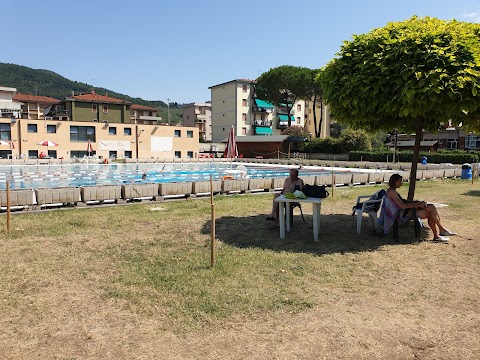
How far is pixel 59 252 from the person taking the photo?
6.87m

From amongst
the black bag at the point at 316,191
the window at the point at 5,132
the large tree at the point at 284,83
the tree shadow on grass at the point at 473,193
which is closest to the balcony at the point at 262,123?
the large tree at the point at 284,83

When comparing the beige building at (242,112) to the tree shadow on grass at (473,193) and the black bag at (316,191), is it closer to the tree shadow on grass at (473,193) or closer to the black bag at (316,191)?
A: the tree shadow on grass at (473,193)

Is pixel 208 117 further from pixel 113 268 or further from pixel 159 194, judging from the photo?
pixel 113 268

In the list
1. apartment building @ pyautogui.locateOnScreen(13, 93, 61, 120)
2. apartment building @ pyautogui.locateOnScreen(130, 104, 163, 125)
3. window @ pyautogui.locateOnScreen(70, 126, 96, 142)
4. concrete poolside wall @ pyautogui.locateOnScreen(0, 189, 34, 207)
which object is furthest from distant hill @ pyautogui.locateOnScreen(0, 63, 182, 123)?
concrete poolside wall @ pyautogui.locateOnScreen(0, 189, 34, 207)

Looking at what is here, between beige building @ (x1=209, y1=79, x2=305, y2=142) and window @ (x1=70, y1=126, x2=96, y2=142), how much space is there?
30853 mm

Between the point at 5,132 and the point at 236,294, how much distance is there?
Result: 49.8 meters

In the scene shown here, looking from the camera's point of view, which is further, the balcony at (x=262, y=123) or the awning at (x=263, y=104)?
the balcony at (x=262, y=123)

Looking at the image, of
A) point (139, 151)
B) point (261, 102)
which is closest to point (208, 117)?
point (261, 102)

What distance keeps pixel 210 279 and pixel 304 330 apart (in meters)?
1.81

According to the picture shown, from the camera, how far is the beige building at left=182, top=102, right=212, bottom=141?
313ft

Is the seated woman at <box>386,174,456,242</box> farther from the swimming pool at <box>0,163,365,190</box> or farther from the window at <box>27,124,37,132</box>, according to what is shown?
the window at <box>27,124,37,132</box>

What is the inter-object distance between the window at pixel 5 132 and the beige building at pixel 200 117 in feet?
172

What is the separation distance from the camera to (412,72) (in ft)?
22.1

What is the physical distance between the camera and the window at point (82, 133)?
5025 centimetres
